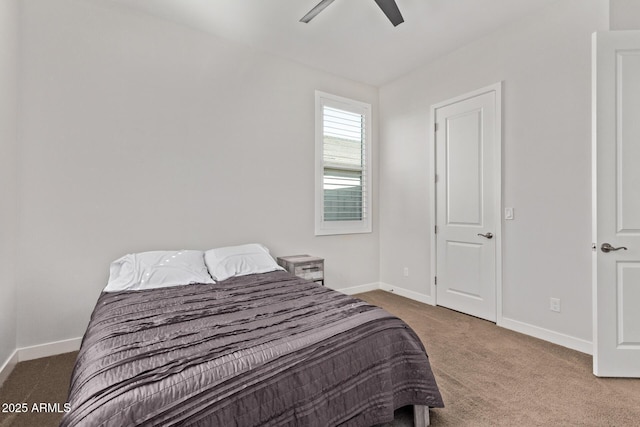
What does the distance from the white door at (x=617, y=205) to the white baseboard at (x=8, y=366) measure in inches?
160

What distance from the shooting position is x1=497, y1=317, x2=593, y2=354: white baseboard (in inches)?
97.9

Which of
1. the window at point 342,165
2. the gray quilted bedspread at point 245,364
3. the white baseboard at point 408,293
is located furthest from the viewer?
the window at point 342,165

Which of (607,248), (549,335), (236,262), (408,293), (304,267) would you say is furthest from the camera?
(408,293)

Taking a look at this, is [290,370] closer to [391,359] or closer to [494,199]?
[391,359]

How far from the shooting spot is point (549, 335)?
106 inches

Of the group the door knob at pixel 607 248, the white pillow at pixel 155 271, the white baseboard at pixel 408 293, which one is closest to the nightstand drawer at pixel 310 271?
the white pillow at pixel 155 271

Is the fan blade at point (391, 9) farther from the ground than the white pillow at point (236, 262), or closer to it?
farther from the ground

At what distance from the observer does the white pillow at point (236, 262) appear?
272cm

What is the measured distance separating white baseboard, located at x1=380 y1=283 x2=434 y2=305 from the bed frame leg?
2.28 m

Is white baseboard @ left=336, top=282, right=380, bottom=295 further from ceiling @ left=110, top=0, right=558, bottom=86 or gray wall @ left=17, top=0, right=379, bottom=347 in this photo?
ceiling @ left=110, top=0, right=558, bottom=86

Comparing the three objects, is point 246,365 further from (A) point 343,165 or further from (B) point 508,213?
(A) point 343,165

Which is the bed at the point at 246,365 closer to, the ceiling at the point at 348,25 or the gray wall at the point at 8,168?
the gray wall at the point at 8,168

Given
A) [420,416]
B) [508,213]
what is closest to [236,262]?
[420,416]

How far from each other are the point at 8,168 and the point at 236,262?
1.76m
